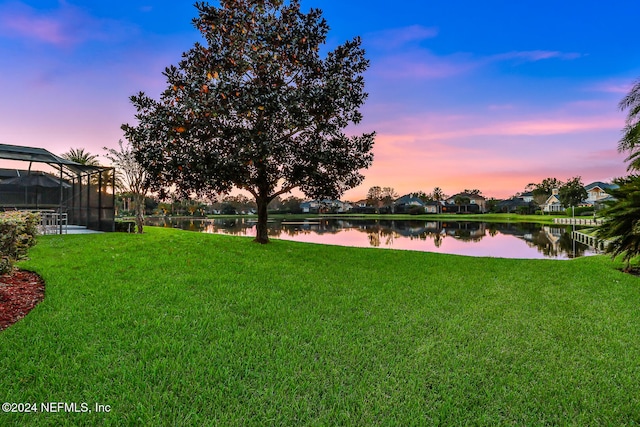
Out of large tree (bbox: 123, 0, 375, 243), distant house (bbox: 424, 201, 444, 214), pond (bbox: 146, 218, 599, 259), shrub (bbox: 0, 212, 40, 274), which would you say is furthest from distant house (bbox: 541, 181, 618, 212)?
shrub (bbox: 0, 212, 40, 274)

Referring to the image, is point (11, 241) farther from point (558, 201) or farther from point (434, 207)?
point (434, 207)

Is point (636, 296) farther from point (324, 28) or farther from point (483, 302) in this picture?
point (324, 28)

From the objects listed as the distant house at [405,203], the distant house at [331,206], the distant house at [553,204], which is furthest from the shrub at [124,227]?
the distant house at [553,204]

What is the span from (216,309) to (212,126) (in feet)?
22.6

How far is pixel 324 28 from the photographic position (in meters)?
10.3

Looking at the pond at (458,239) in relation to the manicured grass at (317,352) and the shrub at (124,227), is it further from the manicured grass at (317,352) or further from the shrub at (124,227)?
the manicured grass at (317,352)

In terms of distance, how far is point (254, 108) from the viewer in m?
8.74

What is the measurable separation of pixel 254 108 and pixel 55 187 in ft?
48.0

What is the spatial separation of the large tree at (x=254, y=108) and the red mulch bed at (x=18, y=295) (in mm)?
4534

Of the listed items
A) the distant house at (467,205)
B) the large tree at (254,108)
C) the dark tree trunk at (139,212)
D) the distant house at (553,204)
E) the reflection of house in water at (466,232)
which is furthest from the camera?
the distant house at (467,205)

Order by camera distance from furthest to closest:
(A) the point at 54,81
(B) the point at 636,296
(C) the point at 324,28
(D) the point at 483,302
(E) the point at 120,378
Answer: (A) the point at 54,81
(C) the point at 324,28
(B) the point at 636,296
(D) the point at 483,302
(E) the point at 120,378

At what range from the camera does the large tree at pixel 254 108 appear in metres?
8.79

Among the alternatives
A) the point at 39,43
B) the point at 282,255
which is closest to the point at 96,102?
the point at 39,43

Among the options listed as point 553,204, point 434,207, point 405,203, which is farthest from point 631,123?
point 434,207
